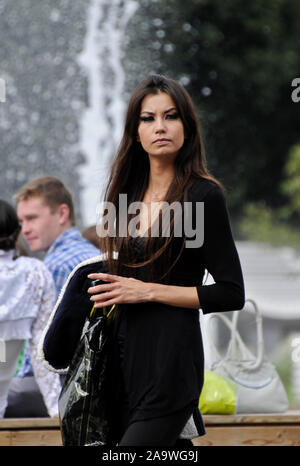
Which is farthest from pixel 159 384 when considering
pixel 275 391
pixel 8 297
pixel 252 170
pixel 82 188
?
pixel 252 170

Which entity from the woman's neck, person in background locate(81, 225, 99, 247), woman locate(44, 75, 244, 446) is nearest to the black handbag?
woman locate(44, 75, 244, 446)

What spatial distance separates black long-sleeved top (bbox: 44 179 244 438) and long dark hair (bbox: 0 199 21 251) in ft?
5.19

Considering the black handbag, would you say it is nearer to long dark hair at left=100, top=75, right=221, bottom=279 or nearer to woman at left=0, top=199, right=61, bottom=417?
long dark hair at left=100, top=75, right=221, bottom=279

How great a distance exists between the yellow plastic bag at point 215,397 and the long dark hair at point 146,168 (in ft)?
5.49

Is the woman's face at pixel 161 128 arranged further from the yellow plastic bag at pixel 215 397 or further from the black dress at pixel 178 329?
the yellow plastic bag at pixel 215 397

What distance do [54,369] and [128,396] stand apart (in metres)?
0.29

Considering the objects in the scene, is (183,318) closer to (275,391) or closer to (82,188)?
(275,391)

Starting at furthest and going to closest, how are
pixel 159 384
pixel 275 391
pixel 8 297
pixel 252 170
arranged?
pixel 252 170 < pixel 275 391 < pixel 8 297 < pixel 159 384

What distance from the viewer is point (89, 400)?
242cm

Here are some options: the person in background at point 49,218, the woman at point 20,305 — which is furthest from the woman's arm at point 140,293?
the person in background at point 49,218

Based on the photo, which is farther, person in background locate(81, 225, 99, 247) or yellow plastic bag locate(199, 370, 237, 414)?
person in background locate(81, 225, 99, 247)

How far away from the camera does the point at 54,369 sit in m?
2.63

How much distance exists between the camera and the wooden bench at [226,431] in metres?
3.94

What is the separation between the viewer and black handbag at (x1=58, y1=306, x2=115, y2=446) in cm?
242
